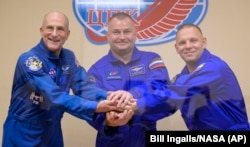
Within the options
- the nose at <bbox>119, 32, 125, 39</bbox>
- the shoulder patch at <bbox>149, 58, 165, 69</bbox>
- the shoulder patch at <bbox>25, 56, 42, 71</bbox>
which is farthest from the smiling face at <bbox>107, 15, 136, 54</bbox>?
the shoulder patch at <bbox>25, 56, 42, 71</bbox>

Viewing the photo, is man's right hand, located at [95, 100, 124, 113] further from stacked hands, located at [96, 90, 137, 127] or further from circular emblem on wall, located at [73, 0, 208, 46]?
circular emblem on wall, located at [73, 0, 208, 46]

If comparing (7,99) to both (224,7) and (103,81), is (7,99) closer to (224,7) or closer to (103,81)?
(103,81)

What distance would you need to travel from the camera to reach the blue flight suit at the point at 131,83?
138cm

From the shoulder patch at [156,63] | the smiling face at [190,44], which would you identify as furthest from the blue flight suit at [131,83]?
the smiling face at [190,44]

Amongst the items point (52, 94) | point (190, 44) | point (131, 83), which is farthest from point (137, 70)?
point (52, 94)

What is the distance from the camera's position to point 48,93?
1.36 m

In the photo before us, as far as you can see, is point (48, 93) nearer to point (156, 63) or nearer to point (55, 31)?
point (55, 31)

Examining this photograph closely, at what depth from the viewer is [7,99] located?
1.44 m

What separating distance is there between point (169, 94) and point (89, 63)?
406mm

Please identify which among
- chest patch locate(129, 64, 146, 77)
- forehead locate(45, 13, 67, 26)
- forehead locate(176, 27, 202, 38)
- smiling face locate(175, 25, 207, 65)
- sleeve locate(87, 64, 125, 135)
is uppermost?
forehead locate(45, 13, 67, 26)

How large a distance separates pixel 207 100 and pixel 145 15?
50 centimetres

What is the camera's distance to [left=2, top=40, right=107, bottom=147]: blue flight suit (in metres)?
1.36

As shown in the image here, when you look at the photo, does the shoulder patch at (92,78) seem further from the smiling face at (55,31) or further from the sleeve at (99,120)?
the smiling face at (55,31)

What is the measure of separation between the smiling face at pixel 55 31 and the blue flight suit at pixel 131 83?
19 centimetres
